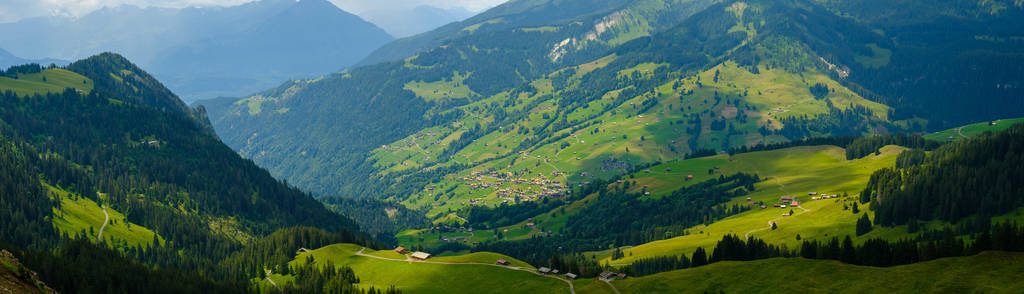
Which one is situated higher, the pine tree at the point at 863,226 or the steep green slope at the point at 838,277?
the pine tree at the point at 863,226

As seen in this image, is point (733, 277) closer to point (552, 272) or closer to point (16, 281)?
point (552, 272)

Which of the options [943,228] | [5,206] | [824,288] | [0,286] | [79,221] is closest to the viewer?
[0,286]

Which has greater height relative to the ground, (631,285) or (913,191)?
(913,191)

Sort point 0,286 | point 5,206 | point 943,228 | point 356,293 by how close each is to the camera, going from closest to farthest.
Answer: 1. point 0,286
2. point 356,293
3. point 943,228
4. point 5,206

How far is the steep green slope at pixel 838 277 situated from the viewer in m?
98.5

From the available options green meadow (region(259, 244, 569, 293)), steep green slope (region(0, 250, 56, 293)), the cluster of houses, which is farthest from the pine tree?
steep green slope (region(0, 250, 56, 293))

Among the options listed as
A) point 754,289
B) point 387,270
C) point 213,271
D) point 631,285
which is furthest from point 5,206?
point 754,289

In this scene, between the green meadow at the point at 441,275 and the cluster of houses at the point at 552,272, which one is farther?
the green meadow at the point at 441,275

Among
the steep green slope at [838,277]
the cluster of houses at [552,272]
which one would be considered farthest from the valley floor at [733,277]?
the cluster of houses at [552,272]

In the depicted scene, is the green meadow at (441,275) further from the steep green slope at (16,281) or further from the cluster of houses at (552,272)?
the steep green slope at (16,281)

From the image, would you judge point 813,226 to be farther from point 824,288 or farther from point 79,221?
point 79,221

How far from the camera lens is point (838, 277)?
110 meters

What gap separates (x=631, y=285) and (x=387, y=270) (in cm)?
6600

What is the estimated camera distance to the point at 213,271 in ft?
605
